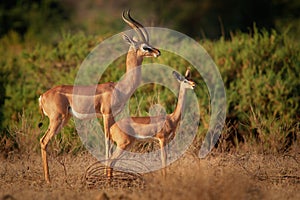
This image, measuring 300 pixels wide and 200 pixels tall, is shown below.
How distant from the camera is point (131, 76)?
7863 mm

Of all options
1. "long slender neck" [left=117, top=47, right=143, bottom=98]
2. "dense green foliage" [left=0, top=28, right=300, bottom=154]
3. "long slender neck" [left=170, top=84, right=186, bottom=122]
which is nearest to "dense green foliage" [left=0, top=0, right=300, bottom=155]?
"dense green foliage" [left=0, top=28, right=300, bottom=154]

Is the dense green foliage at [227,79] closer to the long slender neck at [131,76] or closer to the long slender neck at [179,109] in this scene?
the long slender neck at [131,76]

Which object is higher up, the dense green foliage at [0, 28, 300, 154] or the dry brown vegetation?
the dense green foliage at [0, 28, 300, 154]

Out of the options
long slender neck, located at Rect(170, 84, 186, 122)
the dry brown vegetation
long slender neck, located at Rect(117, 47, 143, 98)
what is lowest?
the dry brown vegetation

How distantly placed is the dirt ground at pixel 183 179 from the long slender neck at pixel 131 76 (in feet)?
3.61

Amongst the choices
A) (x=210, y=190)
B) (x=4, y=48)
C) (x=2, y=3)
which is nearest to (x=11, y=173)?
(x=210, y=190)

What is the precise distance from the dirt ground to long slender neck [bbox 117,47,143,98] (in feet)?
3.61

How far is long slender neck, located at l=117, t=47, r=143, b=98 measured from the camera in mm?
7820

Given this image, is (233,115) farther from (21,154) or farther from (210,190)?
(210,190)

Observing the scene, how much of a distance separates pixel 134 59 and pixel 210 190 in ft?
8.68

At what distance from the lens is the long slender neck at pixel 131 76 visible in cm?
782

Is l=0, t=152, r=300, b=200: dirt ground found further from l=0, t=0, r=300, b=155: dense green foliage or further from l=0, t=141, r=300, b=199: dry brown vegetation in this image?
l=0, t=0, r=300, b=155: dense green foliage

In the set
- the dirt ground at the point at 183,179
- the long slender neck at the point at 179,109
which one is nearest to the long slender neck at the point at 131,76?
the long slender neck at the point at 179,109

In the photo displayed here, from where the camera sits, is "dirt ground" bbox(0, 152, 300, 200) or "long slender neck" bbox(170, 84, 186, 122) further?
"long slender neck" bbox(170, 84, 186, 122)
